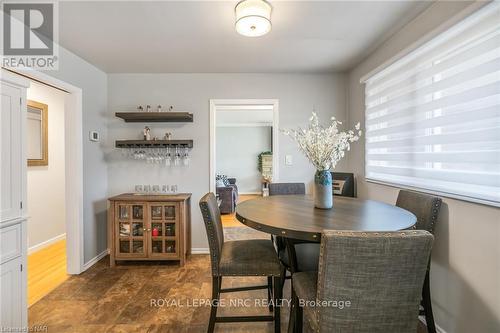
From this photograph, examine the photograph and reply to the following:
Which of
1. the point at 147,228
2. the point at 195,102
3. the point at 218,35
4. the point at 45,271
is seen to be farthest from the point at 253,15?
the point at 45,271

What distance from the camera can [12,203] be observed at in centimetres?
156

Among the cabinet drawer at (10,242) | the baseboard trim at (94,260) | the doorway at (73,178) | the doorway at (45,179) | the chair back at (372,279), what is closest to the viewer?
the chair back at (372,279)

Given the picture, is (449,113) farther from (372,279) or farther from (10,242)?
(10,242)

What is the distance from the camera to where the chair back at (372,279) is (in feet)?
3.24

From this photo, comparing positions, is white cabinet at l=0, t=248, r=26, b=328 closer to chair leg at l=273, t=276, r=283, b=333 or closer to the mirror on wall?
A: chair leg at l=273, t=276, r=283, b=333

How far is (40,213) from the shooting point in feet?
11.2

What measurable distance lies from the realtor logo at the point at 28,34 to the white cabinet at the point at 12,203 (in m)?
0.65

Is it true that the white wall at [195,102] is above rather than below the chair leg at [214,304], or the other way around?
above

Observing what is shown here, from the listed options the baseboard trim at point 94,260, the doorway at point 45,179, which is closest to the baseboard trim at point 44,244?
the doorway at point 45,179

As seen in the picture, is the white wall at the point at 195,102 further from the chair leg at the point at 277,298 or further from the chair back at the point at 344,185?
the chair leg at the point at 277,298

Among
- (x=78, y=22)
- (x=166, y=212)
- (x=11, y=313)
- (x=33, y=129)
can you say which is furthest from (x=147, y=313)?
(x=33, y=129)

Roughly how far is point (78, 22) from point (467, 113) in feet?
9.37

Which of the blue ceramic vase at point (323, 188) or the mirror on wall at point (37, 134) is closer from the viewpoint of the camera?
the blue ceramic vase at point (323, 188)

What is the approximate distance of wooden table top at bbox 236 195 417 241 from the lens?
1319mm
